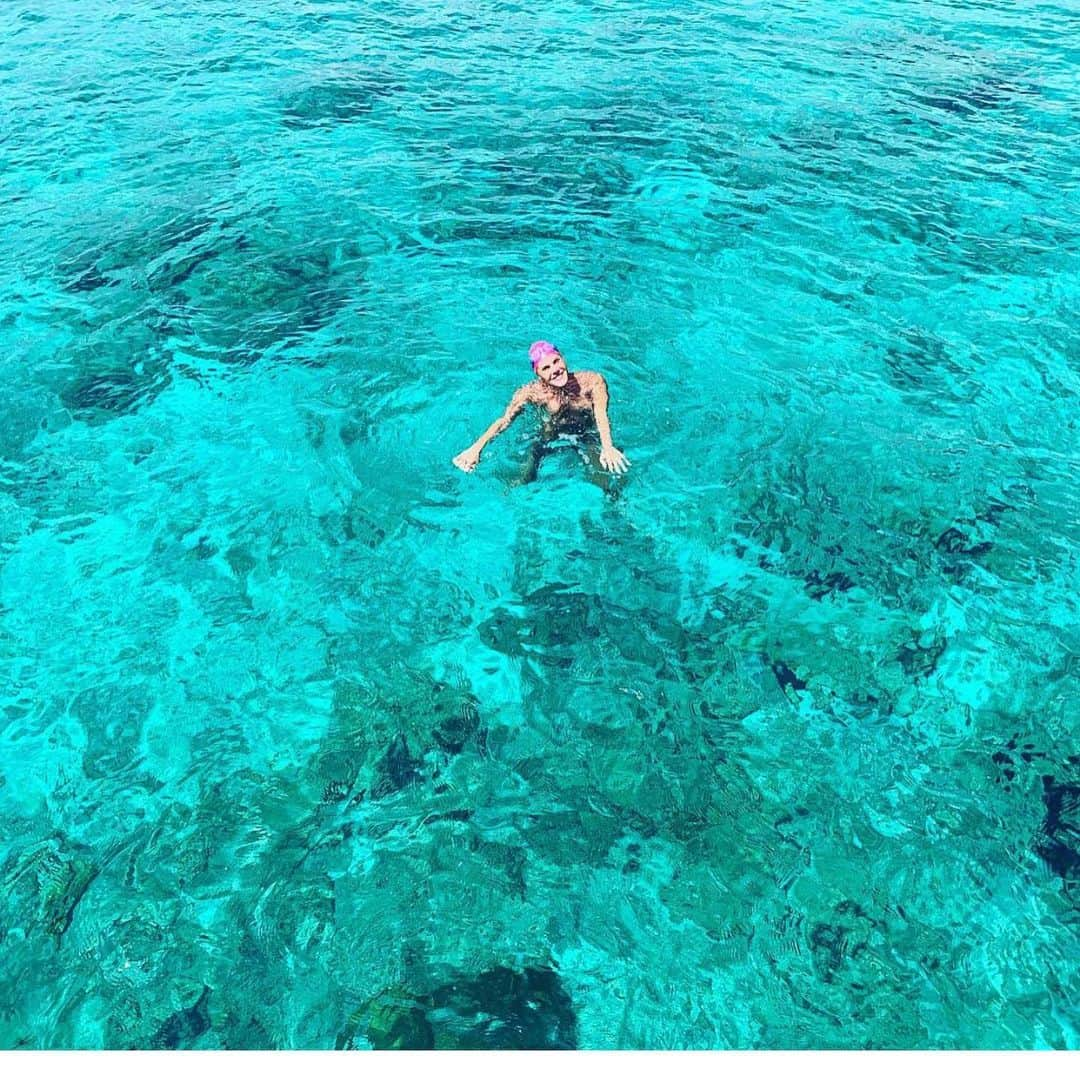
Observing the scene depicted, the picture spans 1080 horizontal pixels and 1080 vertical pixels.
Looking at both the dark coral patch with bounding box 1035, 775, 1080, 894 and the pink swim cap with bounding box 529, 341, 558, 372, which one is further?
the pink swim cap with bounding box 529, 341, 558, 372

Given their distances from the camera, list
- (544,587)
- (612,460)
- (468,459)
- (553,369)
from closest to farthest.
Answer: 1. (544,587)
2. (553,369)
3. (612,460)
4. (468,459)

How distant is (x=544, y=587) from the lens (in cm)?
1024

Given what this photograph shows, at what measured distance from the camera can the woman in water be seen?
415 inches

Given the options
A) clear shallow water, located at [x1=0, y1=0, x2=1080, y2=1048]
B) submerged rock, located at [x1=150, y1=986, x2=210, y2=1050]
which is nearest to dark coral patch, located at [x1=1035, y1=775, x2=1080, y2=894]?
clear shallow water, located at [x1=0, y1=0, x2=1080, y2=1048]

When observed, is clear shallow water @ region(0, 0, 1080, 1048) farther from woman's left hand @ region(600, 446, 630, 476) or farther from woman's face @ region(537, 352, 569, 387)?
woman's face @ region(537, 352, 569, 387)

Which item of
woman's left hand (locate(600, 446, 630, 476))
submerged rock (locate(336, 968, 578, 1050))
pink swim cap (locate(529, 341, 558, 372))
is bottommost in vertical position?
submerged rock (locate(336, 968, 578, 1050))

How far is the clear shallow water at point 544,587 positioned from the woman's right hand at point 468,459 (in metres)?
0.54

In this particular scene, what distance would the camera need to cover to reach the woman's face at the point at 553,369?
10.4 meters

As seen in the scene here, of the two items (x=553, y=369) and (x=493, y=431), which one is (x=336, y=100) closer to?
(x=493, y=431)

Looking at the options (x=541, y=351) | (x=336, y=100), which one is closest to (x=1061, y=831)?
(x=541, y=351)

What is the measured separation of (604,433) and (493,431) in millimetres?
1440

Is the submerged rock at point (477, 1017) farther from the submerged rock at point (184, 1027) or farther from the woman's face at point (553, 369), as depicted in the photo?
the woman's face at point (553, 369)

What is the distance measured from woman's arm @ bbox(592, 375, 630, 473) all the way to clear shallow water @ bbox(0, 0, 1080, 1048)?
60 centimetres
